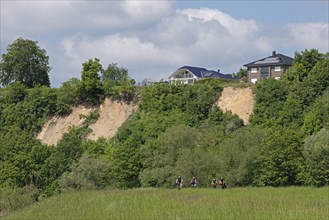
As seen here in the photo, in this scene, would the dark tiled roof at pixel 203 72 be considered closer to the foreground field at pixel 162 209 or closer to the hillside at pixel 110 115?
the hillside at pixel 110 115

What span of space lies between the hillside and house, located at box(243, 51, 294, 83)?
23.6 meters

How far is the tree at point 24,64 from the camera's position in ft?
291

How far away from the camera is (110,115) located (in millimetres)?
77562

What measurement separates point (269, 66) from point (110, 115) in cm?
2852

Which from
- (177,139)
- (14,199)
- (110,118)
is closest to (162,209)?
(14,199)

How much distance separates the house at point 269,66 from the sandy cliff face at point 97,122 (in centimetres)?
2540

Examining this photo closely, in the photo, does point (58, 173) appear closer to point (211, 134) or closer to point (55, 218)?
point (211, 134)

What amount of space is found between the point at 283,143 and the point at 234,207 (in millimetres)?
28717

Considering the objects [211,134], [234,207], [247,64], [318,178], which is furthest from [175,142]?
[247,64]

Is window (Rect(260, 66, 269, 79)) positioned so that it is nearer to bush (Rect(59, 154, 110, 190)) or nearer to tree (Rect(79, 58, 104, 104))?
tree (Rect(79, 58, 104, 104))

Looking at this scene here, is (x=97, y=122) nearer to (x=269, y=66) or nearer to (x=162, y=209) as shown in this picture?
(x=269, y=66)

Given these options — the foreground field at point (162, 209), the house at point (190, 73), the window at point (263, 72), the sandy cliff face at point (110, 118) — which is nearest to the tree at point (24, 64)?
the sandy cliff face at point (110, 118)

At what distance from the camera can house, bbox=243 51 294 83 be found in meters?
94.1

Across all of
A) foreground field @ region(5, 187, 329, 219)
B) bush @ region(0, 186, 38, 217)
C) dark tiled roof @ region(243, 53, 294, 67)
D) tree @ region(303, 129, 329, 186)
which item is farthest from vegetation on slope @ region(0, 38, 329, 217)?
dark tiled roof @ region(243, 53, 294, 67)
